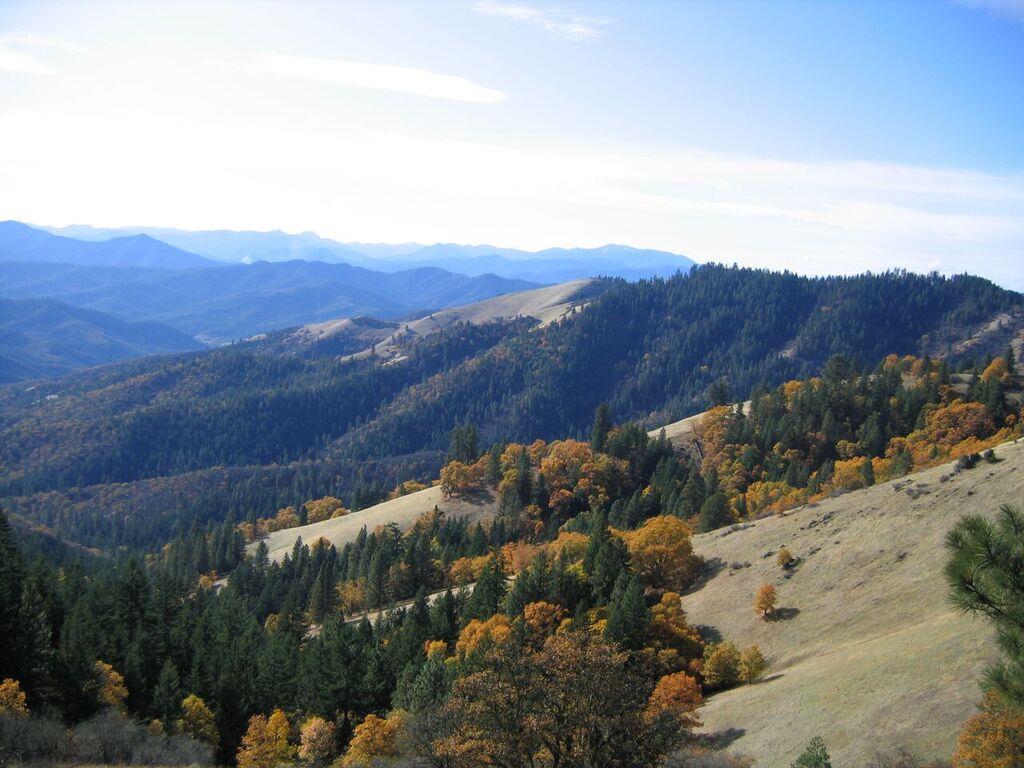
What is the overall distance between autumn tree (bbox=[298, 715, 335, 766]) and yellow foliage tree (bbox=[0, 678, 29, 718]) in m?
20.1

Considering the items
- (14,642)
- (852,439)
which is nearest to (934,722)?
(14,642)

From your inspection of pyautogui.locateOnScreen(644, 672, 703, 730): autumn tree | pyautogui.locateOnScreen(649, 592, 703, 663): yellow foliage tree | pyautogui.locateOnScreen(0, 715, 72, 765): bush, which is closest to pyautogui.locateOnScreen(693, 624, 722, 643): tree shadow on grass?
pyautogui.locateOnScreen(649, 592, 703, 663): yellow foliage tree

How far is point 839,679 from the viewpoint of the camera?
48.7m

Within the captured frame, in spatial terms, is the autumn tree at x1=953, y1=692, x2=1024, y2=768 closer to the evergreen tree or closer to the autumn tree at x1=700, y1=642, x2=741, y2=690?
the autumn tree at x1=700, y1=642, x2=741, y2=690

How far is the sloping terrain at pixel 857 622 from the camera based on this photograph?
4169 cm

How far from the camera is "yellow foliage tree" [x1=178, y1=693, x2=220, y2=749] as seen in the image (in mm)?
55219

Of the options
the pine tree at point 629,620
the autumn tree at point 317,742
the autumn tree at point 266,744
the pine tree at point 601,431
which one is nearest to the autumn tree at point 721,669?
the pine tree at point 629,620

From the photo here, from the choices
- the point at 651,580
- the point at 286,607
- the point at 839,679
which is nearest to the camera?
the point at 839,679

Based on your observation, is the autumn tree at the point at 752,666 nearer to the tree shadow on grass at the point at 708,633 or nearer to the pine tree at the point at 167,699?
the tree shadow on grass at the point at 708,633

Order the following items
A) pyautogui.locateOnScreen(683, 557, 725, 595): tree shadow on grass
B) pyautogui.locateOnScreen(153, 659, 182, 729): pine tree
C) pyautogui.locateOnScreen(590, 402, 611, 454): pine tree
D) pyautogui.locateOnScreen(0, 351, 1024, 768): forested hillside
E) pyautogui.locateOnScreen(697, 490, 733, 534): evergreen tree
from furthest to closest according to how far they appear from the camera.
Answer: pyautogui.locateOnScreen(590, 402, 611, 454): pine tree < pyautogui.locateOnScreen(697, 490, 733, 534): evergreen tree < pyautogui.locateOnScreen(683, 557, 725, 595): tree shadow on grass < pyautogui.locateOnScreen(153, 659, 182, 729): pine tree < pyautogui.locateOnScreen(0, 351, 1024, 768): forested hillside

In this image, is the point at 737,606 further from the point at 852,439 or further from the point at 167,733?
the point at 852,439

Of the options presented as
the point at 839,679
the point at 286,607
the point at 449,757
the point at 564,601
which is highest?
the point at 449,757

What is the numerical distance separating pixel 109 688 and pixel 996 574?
60934 millimetres

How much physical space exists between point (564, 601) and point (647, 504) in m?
48.8
